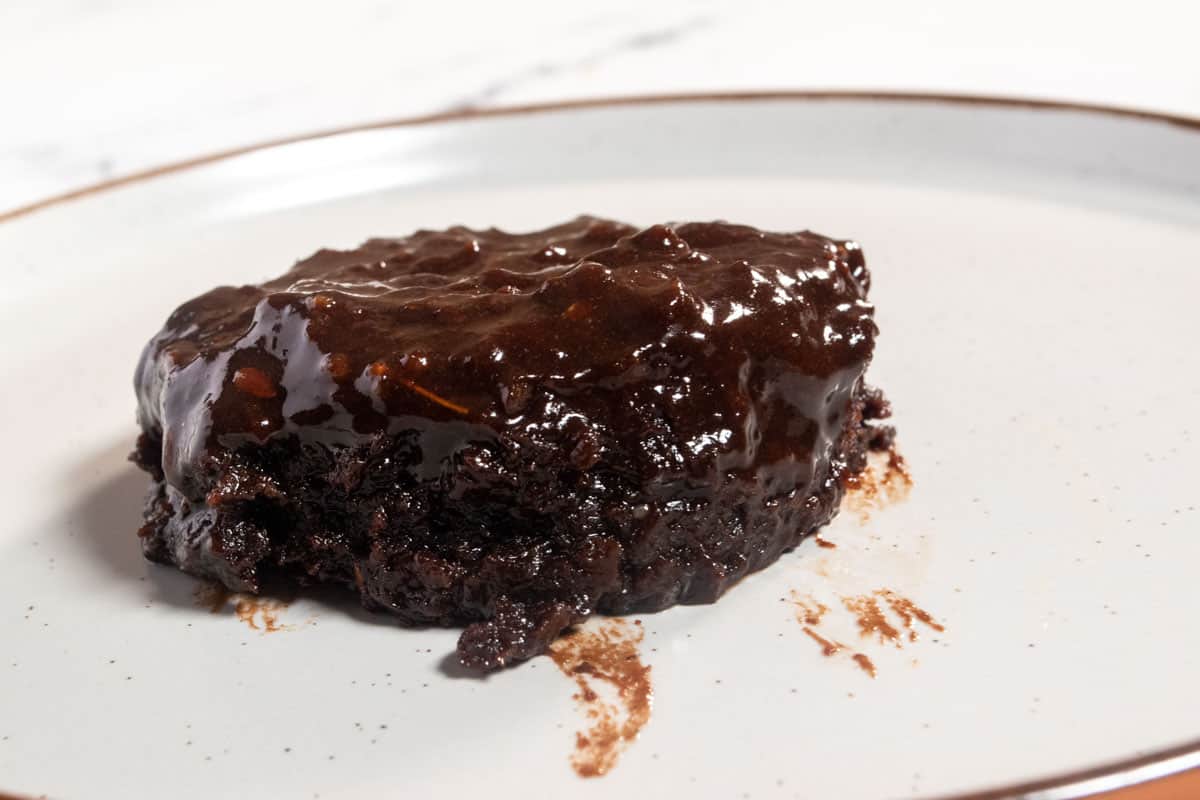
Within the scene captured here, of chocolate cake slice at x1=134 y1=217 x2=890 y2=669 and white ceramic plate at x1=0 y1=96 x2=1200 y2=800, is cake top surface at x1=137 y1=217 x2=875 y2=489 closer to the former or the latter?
chocolate cake slice at x1=134 y1=217 x2=890 y2=669

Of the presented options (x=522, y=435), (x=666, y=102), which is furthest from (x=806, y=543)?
(x=666, y=102)

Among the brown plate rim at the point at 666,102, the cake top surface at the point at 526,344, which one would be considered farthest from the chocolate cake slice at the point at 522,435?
the brown plate rim at the point at 666,102

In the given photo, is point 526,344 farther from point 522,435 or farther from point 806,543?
point 806,543

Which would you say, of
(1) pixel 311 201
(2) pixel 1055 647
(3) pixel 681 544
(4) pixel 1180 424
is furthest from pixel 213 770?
(1) pixel 311 201

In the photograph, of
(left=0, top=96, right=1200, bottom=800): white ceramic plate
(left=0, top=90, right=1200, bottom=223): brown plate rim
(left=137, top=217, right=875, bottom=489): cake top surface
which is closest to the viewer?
(left=0, top=96, right=1200, bottom=800): white ceramic plate

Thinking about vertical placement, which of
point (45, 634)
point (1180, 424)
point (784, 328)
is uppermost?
point (784, 328)

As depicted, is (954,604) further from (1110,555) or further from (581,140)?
(581,140)

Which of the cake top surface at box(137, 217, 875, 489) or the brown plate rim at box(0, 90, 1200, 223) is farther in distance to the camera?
the brown plate rim at box(0, 90, 1200, 223)

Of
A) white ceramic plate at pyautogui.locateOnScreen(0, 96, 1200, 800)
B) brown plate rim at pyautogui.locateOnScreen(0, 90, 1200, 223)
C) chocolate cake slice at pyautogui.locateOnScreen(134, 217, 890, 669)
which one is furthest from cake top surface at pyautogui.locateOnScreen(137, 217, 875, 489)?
brown plate rim at pyautogui.locateOnScreen(0, 90, 1200, 223)
